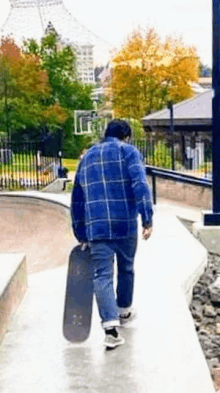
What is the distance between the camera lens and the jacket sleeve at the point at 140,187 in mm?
3686

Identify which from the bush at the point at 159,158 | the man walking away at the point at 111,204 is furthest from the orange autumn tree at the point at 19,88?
the man walking away at the point at 111,204

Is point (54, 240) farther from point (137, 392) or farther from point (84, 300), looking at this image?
point (137, 392)

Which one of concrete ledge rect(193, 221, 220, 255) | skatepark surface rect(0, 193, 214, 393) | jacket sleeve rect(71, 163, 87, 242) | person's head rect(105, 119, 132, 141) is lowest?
concrete ledge rect(193, 221, 220, 255)

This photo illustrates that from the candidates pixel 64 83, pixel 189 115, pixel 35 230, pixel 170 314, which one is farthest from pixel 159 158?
pixel 64 83

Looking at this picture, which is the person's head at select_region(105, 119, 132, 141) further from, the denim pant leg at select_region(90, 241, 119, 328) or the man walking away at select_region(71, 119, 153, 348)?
the denim pant leg at select_region(90, 241, 119, 328)

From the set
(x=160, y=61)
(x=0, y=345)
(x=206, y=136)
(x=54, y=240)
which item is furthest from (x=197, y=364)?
(x=160, y=61)

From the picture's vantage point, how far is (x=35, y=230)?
36.3 feet

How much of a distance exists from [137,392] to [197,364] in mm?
451

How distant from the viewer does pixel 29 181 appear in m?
17.6

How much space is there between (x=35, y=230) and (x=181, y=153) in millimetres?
12557

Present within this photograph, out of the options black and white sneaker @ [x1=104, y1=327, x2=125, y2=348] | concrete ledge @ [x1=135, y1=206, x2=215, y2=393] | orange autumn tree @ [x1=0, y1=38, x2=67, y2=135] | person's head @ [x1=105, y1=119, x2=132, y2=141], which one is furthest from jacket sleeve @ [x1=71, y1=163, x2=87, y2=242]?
orange autumn tree @ [x1=0, y1=38, x2=67, y2=135]

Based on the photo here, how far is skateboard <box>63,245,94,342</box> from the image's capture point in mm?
4078

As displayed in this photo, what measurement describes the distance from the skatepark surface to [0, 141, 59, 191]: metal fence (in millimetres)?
11268

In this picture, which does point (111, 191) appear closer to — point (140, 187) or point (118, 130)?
point (140, 187)
